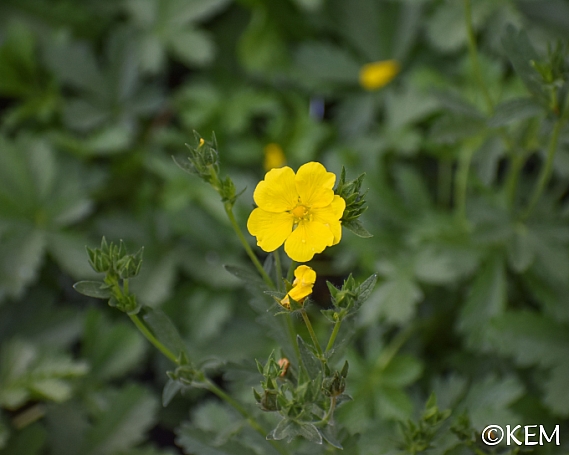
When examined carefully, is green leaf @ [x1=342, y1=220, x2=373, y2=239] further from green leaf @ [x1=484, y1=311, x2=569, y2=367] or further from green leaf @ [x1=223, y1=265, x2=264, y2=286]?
green leaf @ [x1=484, y1=311, x2=569, y2=367]

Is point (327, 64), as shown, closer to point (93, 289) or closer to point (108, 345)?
point (108, 345)

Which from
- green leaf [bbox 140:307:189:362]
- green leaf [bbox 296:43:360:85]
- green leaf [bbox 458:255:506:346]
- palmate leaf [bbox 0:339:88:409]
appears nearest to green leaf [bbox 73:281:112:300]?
green leaf [bbox 140:307:189:362]

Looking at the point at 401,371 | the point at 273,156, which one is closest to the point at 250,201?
the point at 273,156

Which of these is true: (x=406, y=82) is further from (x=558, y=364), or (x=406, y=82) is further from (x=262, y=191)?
(x=262, y=191)

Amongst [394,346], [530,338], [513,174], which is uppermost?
[513,174]

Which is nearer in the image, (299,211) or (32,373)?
(299,211)

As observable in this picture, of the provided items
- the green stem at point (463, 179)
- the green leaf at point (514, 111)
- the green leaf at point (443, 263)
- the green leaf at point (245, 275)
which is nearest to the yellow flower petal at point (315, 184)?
the green leaf at point (245, 275)

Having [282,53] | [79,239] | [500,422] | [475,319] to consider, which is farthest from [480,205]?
[79,239]
